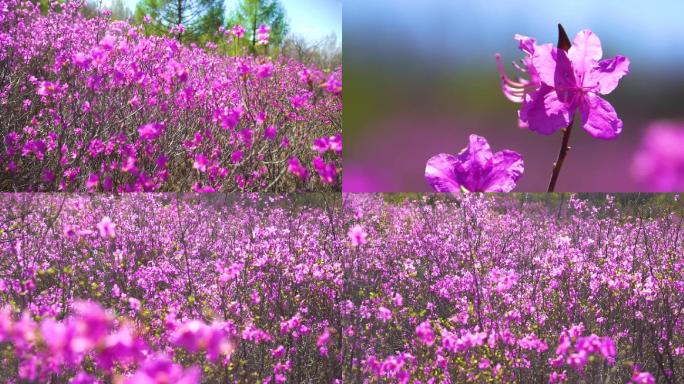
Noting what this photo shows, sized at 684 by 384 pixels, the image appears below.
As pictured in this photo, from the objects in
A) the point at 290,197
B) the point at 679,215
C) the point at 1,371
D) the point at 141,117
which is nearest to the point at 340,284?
the point at 290,197

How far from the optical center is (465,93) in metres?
0.73

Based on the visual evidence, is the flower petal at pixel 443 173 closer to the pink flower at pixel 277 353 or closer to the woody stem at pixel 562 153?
the woody stem at pixel 562 153

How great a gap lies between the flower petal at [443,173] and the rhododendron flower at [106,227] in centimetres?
149

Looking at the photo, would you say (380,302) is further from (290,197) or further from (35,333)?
(35,333)

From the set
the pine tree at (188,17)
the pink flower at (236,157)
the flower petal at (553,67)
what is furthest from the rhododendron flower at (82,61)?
the flower petal at (553,67)

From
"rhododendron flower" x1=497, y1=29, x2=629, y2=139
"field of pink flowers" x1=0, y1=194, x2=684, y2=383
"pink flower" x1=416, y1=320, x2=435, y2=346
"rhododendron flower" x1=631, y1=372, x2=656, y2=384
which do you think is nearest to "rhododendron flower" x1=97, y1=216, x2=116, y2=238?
"field of pink flowers" x1=0, y1=194, x2=684, y2=383

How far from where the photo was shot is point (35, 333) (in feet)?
4.32

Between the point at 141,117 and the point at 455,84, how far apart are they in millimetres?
1287

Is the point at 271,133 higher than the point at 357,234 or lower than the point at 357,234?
higher

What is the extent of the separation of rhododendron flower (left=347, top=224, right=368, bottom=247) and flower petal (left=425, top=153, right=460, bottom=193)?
128 centimetres

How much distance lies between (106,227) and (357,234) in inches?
34.1

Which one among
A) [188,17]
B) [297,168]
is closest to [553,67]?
[297,168]

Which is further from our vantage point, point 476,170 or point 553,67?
point 476,170

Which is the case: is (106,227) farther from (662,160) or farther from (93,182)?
(662,160)
